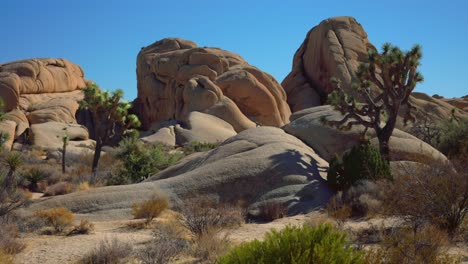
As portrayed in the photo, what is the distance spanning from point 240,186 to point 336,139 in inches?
248

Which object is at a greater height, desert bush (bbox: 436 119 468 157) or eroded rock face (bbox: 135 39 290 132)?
eroded rock face (bbox: 135 39 290 132)

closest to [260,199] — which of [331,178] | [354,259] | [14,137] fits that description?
[331,178]

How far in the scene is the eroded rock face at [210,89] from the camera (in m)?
42.4

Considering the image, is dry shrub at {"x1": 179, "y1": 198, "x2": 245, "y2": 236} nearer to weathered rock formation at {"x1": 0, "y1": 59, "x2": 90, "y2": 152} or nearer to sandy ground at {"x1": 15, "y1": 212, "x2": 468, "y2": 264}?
sandy ground at {"x1": 15, "y1": 212, "x2": 468, "y2": 264}

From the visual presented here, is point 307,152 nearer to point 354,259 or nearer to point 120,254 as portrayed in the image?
point 120,254

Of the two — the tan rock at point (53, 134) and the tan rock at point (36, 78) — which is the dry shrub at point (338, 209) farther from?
the tan rock at point (36, 78)

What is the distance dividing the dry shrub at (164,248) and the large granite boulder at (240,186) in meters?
4.65

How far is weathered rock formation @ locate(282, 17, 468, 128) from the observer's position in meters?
43.2

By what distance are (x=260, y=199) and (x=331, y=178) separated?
2513mm

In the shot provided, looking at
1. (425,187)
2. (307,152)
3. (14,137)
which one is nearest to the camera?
(425,187)

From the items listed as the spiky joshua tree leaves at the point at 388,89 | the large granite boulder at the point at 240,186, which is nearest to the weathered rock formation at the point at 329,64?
the spiky joshua tree leaves at the point at 388,89

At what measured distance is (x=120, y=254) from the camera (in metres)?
8.29

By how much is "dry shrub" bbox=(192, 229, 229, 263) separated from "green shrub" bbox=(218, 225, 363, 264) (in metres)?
3.28

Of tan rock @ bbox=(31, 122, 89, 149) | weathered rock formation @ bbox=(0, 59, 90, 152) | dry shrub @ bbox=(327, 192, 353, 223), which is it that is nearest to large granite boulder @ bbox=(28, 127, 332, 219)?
dry shrub @ bbox=(327, 192, 353, 223)
